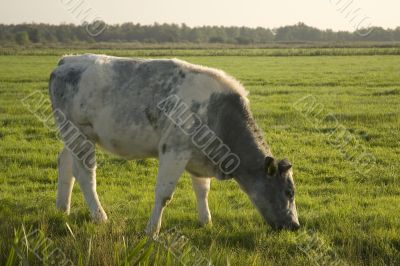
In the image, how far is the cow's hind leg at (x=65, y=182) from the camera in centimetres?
816

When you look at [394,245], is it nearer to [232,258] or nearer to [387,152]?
[232,258]

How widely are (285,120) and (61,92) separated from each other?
1046cm

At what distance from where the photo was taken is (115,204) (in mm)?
8680

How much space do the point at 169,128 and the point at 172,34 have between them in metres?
148

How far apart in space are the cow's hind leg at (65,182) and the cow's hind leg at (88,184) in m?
0.45

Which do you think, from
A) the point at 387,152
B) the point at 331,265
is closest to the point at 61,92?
the point at 331,265

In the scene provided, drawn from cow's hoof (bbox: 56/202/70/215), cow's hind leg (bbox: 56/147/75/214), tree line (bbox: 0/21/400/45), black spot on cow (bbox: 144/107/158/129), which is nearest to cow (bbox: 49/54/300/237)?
black spot on cow (bbox: 144/107/158/129)

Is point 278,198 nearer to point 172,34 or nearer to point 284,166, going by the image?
point 284,166

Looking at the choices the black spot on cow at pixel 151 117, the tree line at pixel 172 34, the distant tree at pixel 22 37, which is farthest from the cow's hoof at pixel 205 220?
the distant tree at pixel 22 37

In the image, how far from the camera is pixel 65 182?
324 inches

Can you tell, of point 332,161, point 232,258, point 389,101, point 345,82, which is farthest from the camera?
point 345,82

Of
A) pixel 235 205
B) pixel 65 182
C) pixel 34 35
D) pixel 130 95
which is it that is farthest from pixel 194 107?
pixel 34 35

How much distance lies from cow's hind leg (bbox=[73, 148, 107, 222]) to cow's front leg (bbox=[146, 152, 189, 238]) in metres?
0.93

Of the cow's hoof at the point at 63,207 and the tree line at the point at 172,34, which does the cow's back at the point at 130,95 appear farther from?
the tree line at the point at 172,34
